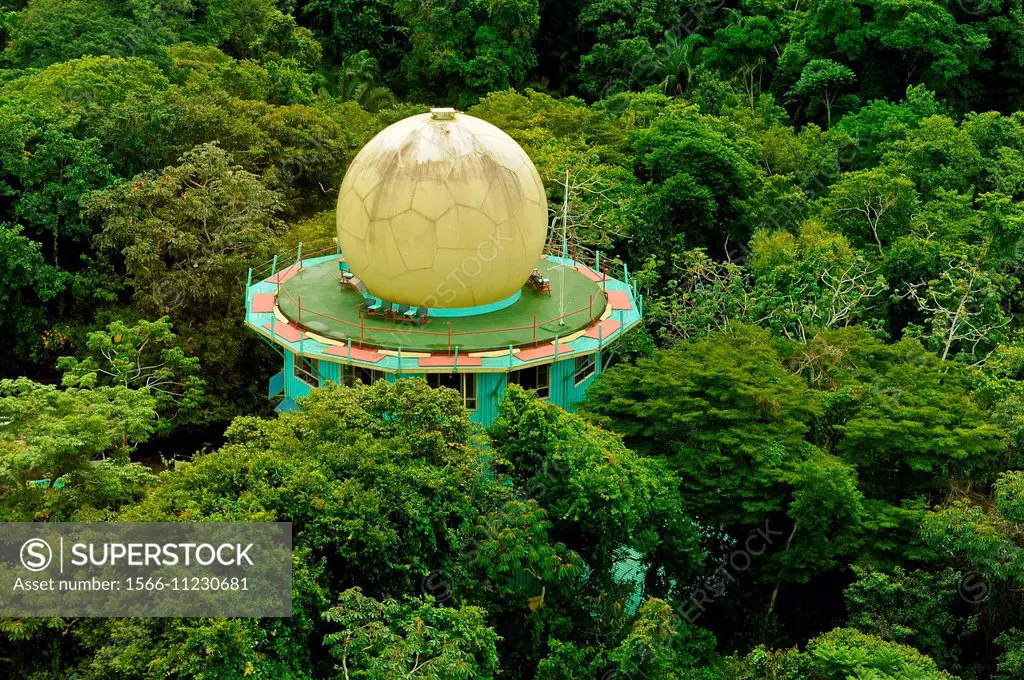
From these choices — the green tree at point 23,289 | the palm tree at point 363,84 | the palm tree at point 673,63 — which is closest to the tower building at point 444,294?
the green tree at point 23,289

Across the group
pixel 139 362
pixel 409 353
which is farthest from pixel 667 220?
pixel 139 362

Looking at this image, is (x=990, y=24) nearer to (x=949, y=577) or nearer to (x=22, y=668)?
(x=949, y=577)

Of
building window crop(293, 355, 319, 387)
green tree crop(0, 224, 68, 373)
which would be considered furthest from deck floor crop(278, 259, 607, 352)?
green tree crop(0, 224, 68, 373)

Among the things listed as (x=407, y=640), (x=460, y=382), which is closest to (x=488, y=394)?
(x=460, y=382)

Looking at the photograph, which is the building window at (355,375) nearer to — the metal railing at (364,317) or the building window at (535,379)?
the metal railing at (364,317)

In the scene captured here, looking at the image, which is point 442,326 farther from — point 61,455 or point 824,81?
point 824,81

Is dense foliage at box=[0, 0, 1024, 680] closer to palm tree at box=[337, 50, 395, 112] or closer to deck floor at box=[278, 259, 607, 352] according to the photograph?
palm tree at box=[337, 50, 395, 112]

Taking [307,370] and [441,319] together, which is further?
[307,370]
